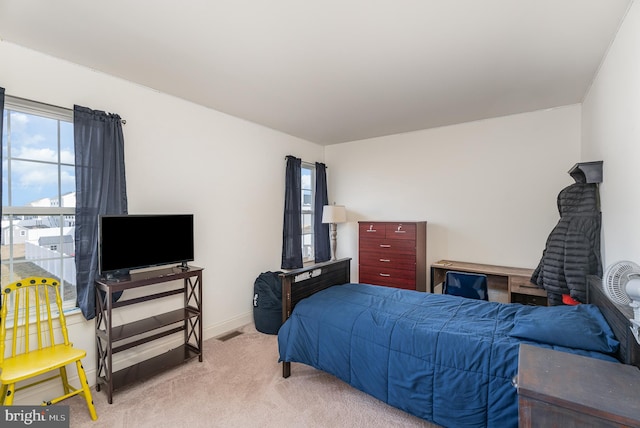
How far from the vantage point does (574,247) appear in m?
2.50

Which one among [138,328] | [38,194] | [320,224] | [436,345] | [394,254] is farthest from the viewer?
[320,224]

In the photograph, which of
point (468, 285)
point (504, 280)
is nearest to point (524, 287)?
point (504, 280)

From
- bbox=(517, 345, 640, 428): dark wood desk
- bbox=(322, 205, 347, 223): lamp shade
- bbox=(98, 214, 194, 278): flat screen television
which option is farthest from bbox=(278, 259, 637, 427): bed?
bbox=(322, 205, 347, 223): lamp shade

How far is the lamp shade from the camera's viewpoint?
4496 mm

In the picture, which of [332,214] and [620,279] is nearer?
[620,279]

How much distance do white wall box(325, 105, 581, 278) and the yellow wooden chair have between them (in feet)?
12.2

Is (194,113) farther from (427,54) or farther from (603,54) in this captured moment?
(603,54)

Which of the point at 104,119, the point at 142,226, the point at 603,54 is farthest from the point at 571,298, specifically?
the point at 104,119

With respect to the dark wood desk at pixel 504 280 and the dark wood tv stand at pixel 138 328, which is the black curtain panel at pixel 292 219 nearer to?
the dark wood tv stand at pixel 138 328

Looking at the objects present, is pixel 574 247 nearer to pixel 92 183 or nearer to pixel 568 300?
pixel 568 300

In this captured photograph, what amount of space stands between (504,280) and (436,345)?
7.73 feet

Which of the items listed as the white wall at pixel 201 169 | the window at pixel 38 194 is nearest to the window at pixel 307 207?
the white wall at pixel 201 169

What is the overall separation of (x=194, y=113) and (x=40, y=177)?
1.47m

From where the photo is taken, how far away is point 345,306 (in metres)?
2.39
